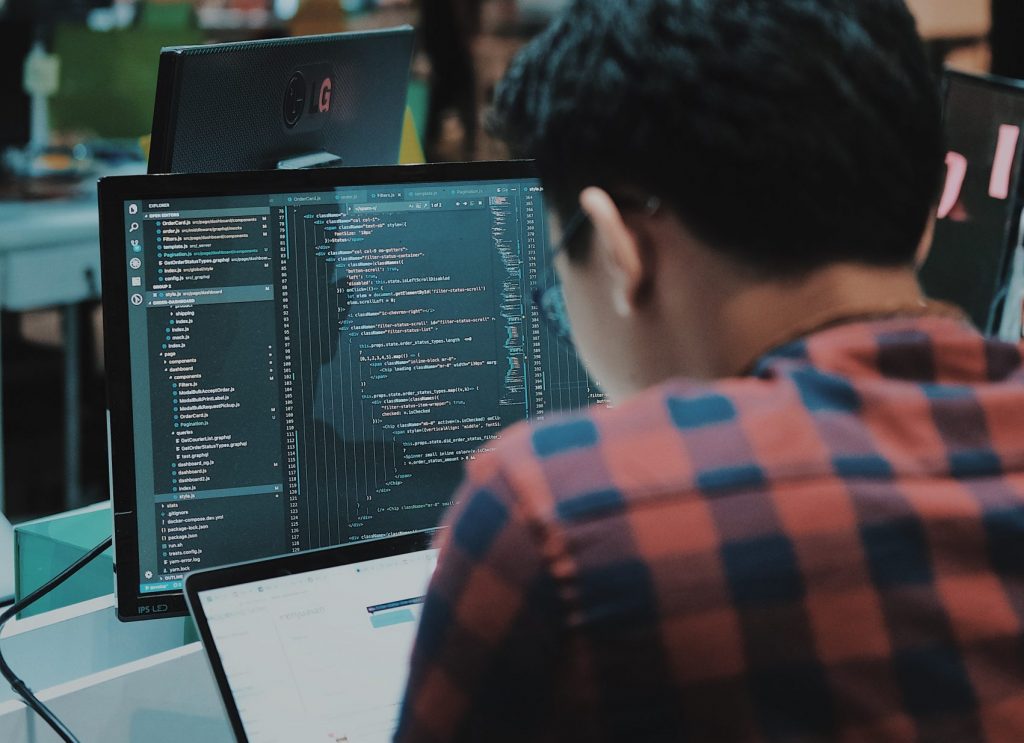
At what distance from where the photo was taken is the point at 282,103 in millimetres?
1301

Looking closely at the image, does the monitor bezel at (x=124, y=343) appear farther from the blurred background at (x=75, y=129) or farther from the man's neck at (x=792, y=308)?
the blurred background at (x=75, y=129)

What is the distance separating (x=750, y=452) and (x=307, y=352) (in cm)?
57

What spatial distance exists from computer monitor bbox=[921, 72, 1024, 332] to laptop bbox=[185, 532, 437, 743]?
41.2 inches

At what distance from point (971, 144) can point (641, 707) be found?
51.8 inches

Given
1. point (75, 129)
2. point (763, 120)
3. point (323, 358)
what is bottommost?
point (75, 129)

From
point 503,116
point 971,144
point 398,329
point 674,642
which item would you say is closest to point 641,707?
point 674,642

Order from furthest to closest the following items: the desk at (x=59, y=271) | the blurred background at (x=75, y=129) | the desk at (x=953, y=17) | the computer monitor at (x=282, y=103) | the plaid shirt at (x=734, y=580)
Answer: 1. the desk at (x=953, y=17)
2. the blurred background at (x=75, y=129)
3. the desk at (x=59, y=271)
4. the computer monitor at (x=282, y=103)
5. the plaid shirt at (x=734, y=580)

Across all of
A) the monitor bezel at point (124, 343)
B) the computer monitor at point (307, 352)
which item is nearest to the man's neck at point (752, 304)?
the computer monitor at point (307, 352)

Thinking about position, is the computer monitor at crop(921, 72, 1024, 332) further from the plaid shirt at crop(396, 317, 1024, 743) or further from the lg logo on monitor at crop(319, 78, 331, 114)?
the plaid shirt at crop(396, 317, 1024, 743)

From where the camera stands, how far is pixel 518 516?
56cm

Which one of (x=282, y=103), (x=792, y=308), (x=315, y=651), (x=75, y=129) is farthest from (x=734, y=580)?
(x=75, y=129)

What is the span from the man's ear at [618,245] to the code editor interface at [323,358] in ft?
1.06

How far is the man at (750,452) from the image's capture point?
56cm

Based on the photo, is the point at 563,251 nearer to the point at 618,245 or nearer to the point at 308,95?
the point at 618,245
